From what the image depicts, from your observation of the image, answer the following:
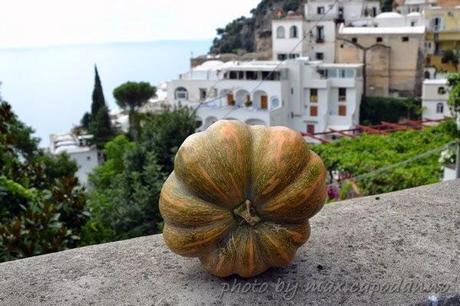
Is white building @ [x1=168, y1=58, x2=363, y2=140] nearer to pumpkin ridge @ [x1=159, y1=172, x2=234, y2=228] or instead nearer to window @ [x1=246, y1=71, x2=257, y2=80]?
window @ [x1=246, y1=71, x2=257, y2=80]

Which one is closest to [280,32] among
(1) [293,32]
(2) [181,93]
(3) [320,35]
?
(1) [293,32]

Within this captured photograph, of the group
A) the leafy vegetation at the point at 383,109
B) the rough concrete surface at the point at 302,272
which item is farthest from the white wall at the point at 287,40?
the rough concrete surface at the point at 302,272

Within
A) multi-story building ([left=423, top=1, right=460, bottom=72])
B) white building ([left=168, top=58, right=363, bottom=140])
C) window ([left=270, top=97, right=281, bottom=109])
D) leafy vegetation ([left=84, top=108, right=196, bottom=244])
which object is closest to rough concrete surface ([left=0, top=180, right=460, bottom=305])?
leafy vegetation ([left=84, top=108, right=196, bottom=244])

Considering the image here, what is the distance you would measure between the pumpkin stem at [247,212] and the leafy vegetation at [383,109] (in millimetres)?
29858

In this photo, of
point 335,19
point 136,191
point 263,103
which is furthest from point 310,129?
point 136,191

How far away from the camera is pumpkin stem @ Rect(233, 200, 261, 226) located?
6.85 ft

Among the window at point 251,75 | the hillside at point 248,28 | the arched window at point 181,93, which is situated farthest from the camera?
the hillside at point 248,28

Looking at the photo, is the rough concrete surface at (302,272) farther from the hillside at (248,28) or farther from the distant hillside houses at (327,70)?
the hillside at (248,28)

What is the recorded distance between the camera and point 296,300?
2148 millimetres

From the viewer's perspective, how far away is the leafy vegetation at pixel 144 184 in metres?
8.23

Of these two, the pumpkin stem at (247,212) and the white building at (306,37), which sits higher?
the white building at (306,37)

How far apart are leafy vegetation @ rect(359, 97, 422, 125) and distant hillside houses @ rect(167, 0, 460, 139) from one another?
84cm

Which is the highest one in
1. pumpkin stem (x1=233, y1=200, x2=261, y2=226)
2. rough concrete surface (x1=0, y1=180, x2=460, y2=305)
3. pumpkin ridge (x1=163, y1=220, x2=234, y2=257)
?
pumpkin stem (x1=233, y1=200, x2=261, y2=226)

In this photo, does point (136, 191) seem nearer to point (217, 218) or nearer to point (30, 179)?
point (30, 179)
